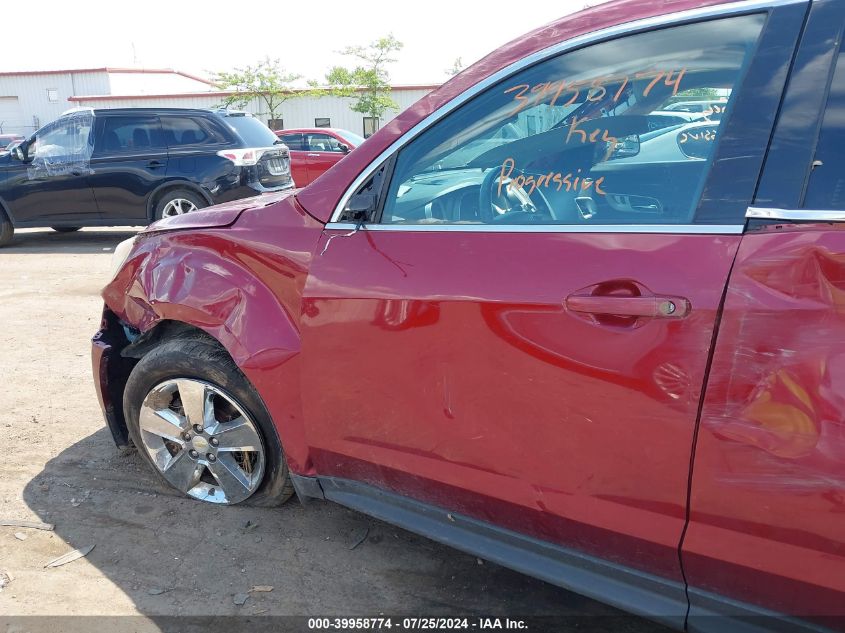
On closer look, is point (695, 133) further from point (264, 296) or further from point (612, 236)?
point (264, 296)

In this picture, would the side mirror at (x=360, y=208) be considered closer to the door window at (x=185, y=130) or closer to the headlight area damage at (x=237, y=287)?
the headlight area damage at (x=237, y=287)

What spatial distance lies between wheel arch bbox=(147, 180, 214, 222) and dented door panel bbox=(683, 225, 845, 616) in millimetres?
8493

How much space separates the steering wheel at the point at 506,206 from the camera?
203 centimetres

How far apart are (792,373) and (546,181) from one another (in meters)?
0.87

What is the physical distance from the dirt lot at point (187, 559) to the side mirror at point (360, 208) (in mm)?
1375

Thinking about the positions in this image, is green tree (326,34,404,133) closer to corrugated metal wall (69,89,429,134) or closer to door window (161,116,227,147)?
corrugated metal wall (69,89,429,134)

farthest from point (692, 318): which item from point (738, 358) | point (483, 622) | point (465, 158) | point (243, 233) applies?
point (243, 233)

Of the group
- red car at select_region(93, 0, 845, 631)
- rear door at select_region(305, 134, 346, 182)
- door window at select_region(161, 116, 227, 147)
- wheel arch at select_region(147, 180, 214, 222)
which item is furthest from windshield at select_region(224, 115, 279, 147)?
red car at select_region(93, 0, 845, 631)

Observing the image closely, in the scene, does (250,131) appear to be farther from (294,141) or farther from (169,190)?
(294,141)

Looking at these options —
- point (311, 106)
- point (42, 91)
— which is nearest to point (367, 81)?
point (311, 106)

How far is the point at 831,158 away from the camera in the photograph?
1.61 metres

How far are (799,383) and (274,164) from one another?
9026mm

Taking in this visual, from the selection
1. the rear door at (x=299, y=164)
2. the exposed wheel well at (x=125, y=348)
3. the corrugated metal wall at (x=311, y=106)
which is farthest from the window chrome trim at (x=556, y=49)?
the corrugated metal wall at (x=311, y=106)

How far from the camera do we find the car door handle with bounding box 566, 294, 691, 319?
1686 mm
